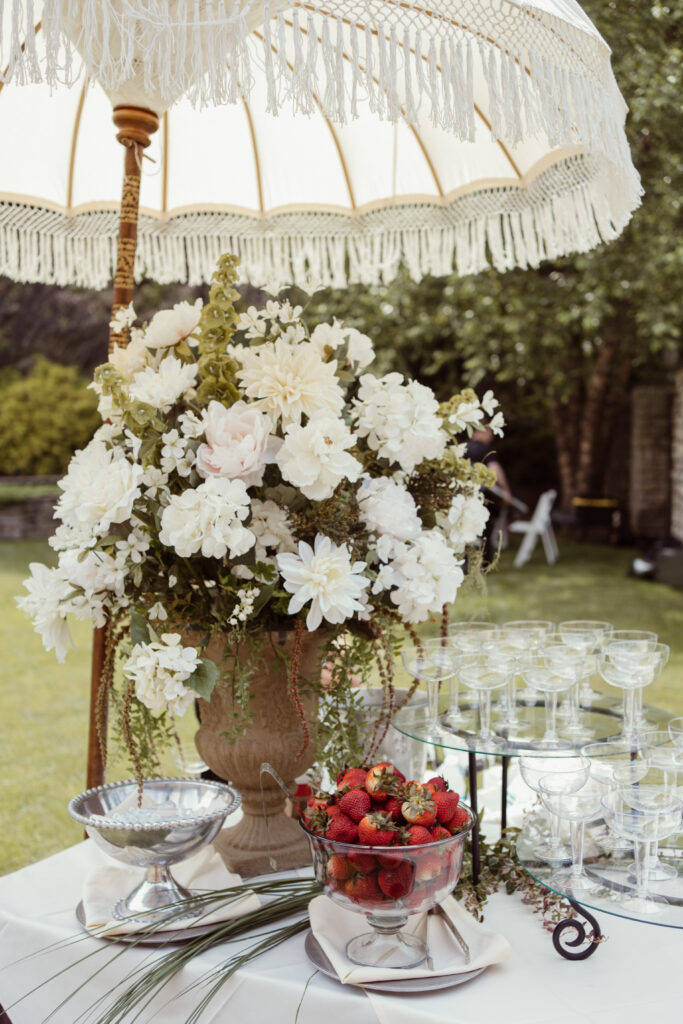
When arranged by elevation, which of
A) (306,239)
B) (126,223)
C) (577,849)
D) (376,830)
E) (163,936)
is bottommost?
(163,936)

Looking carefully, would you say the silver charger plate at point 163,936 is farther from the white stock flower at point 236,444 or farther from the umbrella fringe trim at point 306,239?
the umbrella fringe trim at point 306,239

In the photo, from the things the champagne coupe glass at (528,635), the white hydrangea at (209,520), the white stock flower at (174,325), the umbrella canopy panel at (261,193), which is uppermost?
the umbrella canopy panel at (261,193)

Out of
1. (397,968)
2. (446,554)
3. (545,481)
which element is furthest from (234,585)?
(545,481)

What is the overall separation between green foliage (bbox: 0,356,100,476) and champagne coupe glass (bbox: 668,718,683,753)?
12.5 meters

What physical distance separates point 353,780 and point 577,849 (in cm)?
40

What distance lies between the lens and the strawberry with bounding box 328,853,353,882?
1336mm

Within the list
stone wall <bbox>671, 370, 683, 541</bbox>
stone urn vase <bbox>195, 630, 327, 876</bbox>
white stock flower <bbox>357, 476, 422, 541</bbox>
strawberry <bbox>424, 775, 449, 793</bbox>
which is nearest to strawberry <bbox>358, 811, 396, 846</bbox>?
strawberry <bbox>424, 775, 449, 793</bbox>

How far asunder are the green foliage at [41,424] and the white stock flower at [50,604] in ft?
40.2

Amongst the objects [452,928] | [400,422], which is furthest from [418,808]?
[400,422]

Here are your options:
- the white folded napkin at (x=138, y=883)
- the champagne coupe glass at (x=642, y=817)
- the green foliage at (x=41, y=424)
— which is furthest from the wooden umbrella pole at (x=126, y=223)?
the green foliage at (x=41, y=424)

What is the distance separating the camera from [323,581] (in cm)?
149

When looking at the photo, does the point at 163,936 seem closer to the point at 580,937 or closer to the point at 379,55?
the point at 580,937

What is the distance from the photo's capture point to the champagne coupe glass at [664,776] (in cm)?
154

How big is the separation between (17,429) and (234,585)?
12974 mm
